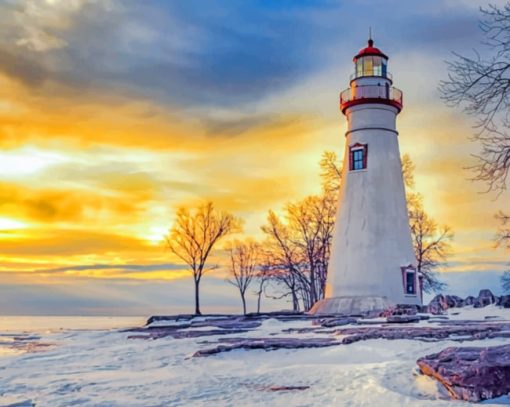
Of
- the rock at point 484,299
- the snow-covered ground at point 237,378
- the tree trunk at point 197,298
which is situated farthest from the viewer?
the tree trunk at point 197,298

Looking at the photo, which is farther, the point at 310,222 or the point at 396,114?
the point at 310,222

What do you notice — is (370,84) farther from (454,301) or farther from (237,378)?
(237,378)

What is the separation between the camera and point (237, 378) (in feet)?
33.2

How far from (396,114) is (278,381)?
87.7ft

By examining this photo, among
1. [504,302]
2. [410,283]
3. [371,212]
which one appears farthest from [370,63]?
[504,302]

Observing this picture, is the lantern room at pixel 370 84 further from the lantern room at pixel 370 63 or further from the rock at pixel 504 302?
the rock at pixel 504 302

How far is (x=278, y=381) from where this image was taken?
9594 millimetres

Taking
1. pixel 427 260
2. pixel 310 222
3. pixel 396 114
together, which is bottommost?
pixel 427 260

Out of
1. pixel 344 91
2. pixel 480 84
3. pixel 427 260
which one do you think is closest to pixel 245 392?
pixel 480 84

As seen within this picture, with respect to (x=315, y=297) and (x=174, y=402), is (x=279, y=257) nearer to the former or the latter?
(x=315, y=297)

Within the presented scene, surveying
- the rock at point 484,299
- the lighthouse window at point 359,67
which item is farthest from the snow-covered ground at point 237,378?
the rock at point 484,299

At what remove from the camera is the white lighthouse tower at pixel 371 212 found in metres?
30.9

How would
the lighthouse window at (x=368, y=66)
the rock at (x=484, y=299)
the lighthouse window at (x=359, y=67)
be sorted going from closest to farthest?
the lighthouse window at (x=368, y=66)
the lighthouse window at (x=359, y=67)
the rock at (x=484, y=299)

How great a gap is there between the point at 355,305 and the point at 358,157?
8110 mm
